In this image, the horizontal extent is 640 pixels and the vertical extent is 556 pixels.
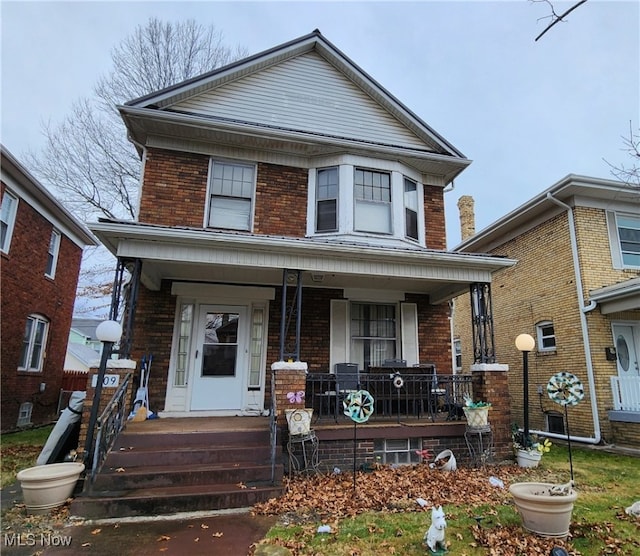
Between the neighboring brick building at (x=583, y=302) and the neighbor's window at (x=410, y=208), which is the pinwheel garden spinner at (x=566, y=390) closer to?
the neighboring brick building at (x=583, y=302)

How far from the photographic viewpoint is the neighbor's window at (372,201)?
28.2 ft

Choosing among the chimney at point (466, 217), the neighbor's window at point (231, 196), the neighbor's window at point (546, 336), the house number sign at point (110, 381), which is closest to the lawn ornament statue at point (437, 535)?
the house number sign at point (110, 381)

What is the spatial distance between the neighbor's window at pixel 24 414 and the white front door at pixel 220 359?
285 inches

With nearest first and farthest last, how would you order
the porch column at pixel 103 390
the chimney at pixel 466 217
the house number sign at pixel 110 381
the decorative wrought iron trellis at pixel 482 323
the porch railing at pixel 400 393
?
the porch column at pixel 103 390 < the house number sign at pixel 110 381 < the porch railing at pixel 400 393 < the decorative wrought iron trellis at pixel 482 323 < the chimney at pixel 466 217

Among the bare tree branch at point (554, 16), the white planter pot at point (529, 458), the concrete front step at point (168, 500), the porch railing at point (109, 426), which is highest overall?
the bare tree branch at point (554, 16)

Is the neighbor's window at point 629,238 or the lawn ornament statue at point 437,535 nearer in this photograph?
the lawn ornament statue at point 437,535

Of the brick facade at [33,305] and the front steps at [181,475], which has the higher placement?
the brick facade at [33,305]

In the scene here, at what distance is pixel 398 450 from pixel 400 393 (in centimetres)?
115

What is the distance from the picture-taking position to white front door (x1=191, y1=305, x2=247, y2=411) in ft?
24.6

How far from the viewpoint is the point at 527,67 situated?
582 cm

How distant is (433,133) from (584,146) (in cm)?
445

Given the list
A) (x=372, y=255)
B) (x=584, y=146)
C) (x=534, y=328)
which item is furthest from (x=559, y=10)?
(x=534, y=328)

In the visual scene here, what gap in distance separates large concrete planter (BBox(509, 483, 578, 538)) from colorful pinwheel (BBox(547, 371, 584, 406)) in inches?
102

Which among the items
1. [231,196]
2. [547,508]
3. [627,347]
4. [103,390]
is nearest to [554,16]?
[547,508]
